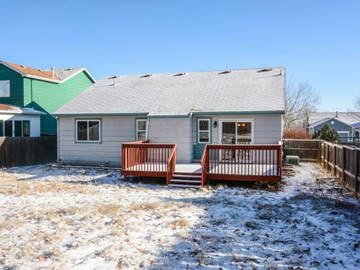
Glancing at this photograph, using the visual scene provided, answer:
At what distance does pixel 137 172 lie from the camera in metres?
10.2

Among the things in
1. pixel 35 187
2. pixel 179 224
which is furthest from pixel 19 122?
pixel 179 224

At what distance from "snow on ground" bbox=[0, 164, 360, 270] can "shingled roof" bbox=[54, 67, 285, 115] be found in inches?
165

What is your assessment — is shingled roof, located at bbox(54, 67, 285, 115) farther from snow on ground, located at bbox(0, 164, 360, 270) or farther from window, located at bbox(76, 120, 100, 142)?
snow on ground, located at bbox(0, 164, 360, 270)

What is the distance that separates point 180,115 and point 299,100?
30.0 meters

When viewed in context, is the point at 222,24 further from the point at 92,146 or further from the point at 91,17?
the point at 92,146

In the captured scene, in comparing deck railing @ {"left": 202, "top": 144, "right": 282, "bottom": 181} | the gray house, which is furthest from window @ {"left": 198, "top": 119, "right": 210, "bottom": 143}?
deck railing @ {"left": 202, "top": 144, "right": 282, "bottom": 181}

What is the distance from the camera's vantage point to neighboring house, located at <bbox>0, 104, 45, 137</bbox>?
14.9 meters

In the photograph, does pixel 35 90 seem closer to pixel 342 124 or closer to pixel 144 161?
pixel 144 161

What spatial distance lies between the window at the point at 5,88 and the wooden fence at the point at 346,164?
17981 mm

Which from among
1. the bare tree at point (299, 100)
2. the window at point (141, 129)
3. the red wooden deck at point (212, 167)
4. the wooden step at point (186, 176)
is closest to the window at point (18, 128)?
the window at point (141, 129)

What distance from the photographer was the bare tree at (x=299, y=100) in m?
35.4

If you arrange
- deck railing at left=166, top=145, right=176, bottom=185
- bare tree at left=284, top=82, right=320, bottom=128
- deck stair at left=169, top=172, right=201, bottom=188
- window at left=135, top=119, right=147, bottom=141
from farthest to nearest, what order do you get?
bare tree at left=284, top=82, right=320, bottom=128
window at left=135, top=119, right=147, bottom=141
deck railing at left=166, top=145, right=176, bottom=185
deck stair at left=169, top=172, right=201, bottom=188

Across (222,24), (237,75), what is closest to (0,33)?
(222,24)

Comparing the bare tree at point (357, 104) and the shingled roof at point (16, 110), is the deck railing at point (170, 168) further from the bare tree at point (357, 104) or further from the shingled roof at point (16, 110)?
the bare tree at point (357, 104)
